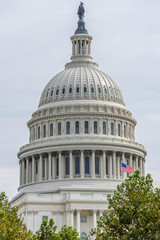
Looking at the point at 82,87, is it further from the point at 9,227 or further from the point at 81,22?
the point at 9,227

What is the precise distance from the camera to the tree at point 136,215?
59812mm

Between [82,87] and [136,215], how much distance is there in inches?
3377

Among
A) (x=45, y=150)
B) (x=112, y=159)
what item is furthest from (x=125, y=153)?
(x=45, y=150)

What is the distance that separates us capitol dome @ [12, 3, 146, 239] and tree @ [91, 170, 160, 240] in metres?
65.3

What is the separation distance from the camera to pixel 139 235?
6034 centimetres

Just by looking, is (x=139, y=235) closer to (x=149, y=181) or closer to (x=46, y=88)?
(x=149, y=181)

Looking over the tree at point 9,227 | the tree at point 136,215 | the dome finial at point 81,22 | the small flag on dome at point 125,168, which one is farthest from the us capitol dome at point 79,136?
the tree at point 136,215

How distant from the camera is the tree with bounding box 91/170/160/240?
5981 centimetres

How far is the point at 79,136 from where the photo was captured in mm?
139250

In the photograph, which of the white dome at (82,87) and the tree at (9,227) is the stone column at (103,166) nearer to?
the white dome at (82,87)

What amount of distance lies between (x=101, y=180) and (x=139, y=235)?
249ft

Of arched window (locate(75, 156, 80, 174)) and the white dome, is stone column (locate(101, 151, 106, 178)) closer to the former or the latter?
arched window (locate(75, 156, 80, 174))

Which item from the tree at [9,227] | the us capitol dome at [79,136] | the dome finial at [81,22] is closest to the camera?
the tree at [9,227]

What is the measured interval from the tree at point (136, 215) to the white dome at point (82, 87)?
82.6m
